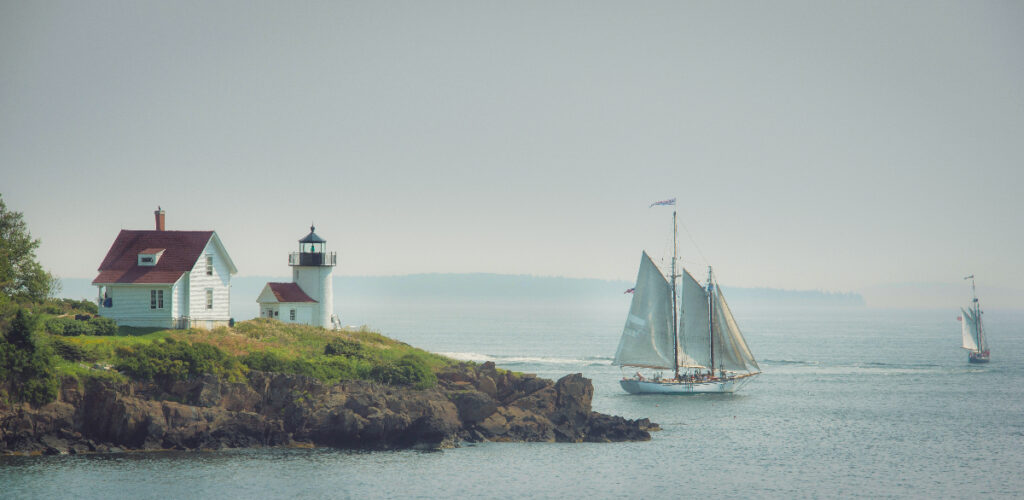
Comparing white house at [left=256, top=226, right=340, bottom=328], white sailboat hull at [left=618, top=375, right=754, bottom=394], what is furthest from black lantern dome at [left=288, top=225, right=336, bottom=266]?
white sailboat hull at [left=618, top=375, right=754, bottom=394]

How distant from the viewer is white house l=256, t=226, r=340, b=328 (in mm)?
70125

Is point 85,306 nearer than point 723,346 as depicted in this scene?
Yes

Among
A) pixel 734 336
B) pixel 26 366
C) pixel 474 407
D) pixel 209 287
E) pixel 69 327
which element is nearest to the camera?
pixel 26 366

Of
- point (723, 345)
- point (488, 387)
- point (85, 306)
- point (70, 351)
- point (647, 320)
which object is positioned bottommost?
point (488, 387)

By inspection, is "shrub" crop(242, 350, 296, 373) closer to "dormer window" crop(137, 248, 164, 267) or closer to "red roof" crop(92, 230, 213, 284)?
"red roof" crop(92, 230, 213, 284)

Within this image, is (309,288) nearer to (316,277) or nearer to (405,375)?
(316,277)

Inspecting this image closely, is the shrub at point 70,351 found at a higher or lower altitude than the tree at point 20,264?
lower

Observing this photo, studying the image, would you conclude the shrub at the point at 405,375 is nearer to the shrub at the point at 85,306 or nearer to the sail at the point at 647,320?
the shrub at the point at 85,306

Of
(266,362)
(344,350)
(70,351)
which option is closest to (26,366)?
(70,351)

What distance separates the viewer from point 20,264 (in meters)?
55.1

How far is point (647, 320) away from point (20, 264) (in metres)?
52.9

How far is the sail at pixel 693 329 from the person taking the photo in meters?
88.1

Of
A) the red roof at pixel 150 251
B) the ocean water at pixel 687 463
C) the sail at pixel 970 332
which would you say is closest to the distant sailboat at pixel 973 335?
the sail at pixel 970 332

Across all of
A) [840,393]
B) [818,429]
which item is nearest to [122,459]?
[818,429]
